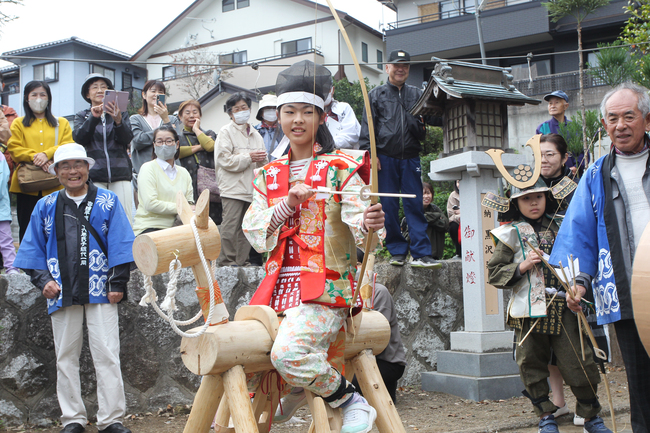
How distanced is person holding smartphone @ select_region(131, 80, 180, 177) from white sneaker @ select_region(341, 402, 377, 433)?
4.86 m

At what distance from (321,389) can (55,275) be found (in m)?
2.72

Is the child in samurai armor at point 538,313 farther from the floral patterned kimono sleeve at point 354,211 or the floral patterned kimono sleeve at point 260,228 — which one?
the floral patterned kimono sleeve at point 260,228

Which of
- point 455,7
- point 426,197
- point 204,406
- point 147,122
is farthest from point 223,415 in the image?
point 455,7

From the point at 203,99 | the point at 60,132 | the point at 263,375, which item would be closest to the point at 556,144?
the point at 263,375

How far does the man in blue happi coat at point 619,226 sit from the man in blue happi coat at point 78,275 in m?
3.35

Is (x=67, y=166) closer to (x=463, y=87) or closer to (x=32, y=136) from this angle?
(x=32, y=136)

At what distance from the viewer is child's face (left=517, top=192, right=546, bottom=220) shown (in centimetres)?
470

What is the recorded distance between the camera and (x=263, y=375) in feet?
10.9

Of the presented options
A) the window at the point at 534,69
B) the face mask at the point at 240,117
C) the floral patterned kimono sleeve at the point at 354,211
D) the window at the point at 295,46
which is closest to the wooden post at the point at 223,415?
the floral patterned kimono sleeve at the point at 354,211

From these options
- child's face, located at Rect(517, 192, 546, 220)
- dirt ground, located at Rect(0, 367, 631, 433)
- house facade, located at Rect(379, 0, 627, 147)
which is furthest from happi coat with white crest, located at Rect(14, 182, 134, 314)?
house facade, located at Rect(379, 0, 627, 147)

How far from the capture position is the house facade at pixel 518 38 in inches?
708

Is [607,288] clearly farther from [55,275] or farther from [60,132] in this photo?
[60,132]

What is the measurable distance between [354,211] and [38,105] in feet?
14.2

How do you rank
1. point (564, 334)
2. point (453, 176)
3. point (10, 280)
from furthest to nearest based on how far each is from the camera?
point (453, 176), point (10, 280), point (564, 334)
